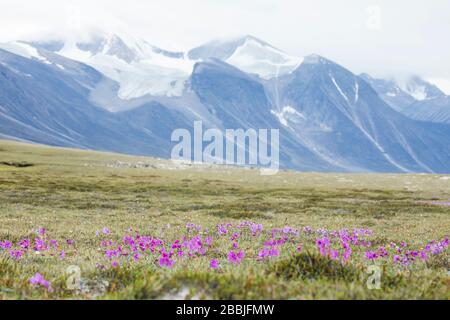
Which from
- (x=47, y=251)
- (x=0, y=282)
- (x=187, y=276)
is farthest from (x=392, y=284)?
(x=47, y=251)

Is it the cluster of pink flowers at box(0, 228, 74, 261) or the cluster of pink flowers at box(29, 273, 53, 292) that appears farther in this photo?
the cluster of pink flowers at box(0, 228, 74, 261)

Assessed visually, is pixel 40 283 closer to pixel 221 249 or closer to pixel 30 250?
pixel 30 250

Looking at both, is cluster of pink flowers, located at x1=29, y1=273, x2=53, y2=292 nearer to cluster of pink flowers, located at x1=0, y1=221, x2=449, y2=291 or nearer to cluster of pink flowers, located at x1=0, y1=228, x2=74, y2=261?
cluster of pink flowers, located at x1=0, y1=221, x2=449, y2=291

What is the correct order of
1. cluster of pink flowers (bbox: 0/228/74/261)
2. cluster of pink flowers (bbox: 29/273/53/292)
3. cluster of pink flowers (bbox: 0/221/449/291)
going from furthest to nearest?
cluster of pink flowers (bbox: 0/228/74/261) < cluster of pink flowers (bbox: 0/221/449/291) < cluster of pink flowers (bbox: 29/273/53/292)

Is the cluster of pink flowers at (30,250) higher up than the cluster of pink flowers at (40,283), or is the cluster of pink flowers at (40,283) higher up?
the cluster of pink flowers at (40,283)

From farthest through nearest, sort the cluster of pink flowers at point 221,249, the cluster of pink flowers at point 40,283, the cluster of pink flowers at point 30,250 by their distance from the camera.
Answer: the cluster of pink flowers at point 30,250 → the cluster of pink flowers at point 221,249 → the cluster of pink flowers at point 40,283

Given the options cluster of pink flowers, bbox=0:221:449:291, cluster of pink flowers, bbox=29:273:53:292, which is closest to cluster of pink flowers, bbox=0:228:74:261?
cluster of pink flowers, bbox=0:221:449:291

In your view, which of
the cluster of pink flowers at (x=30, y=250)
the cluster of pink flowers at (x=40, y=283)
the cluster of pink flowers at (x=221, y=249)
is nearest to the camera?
the cluster of pink flowers at (x=40, y=283)

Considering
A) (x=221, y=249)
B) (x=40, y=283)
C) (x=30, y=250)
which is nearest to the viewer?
(x=40, y=283)

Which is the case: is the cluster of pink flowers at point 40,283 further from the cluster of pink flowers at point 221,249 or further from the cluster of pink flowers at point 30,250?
the cluster of pink flowers at point 30,250

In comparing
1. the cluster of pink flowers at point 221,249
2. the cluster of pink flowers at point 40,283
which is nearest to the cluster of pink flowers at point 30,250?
the cluster of pink flowers at point 221,249

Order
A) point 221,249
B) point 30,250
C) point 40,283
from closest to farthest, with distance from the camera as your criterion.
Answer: point 40,283
point 30,250
point 221,249

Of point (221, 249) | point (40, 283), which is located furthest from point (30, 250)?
point (40, 283)

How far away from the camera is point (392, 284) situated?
6.54 meters
